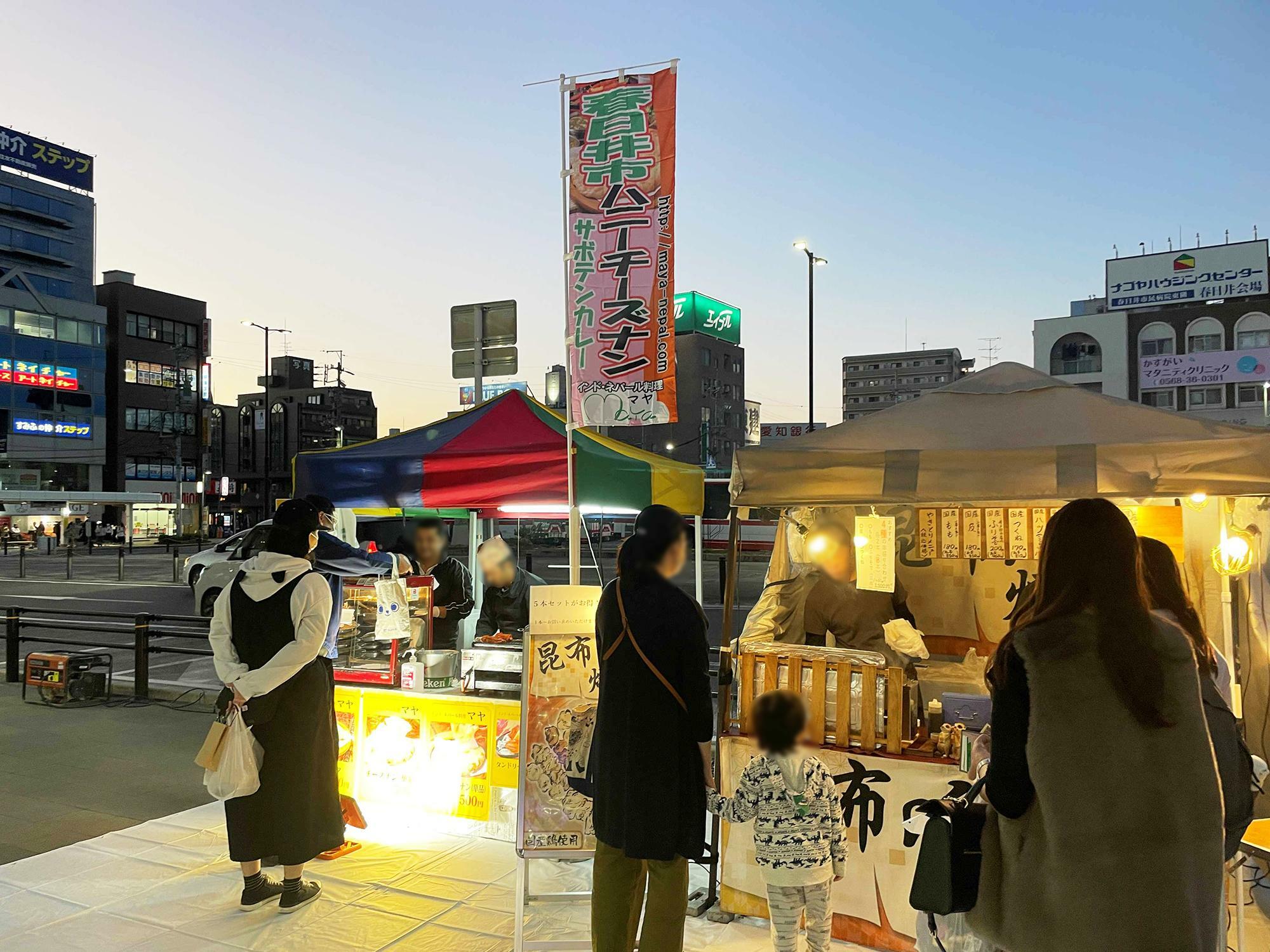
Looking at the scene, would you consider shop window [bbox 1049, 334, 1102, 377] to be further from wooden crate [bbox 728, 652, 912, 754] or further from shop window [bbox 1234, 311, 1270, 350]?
wooden crate [bbox 728, 652, 912, 754]

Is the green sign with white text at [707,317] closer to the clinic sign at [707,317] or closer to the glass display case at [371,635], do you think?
the clinic sign at [707,317]

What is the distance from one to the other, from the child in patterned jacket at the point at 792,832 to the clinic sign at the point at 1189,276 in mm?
59749

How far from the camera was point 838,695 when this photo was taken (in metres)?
4.23

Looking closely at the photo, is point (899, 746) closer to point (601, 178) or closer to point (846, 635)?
point (846, 635)

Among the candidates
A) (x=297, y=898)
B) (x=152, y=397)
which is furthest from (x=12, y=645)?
(x=152, y=397)

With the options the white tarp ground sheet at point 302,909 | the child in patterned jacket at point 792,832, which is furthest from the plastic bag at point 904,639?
the child in patterned jacket at point 792,832

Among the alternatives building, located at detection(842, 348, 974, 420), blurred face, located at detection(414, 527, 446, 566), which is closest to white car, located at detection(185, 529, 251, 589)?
blurred face, located at detection(414, 527, 446, 566)

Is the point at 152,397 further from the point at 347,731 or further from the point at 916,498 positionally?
the point at 916,498

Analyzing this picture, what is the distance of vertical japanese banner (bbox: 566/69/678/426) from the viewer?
4.75 meters

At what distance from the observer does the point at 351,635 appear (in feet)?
19.4

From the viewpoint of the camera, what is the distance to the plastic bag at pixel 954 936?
2.28 meters

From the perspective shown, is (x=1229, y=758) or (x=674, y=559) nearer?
(x=1229, y=758)

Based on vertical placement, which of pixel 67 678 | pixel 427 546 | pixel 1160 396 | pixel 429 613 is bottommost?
pixel 67 678

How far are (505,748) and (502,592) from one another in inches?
73.6
